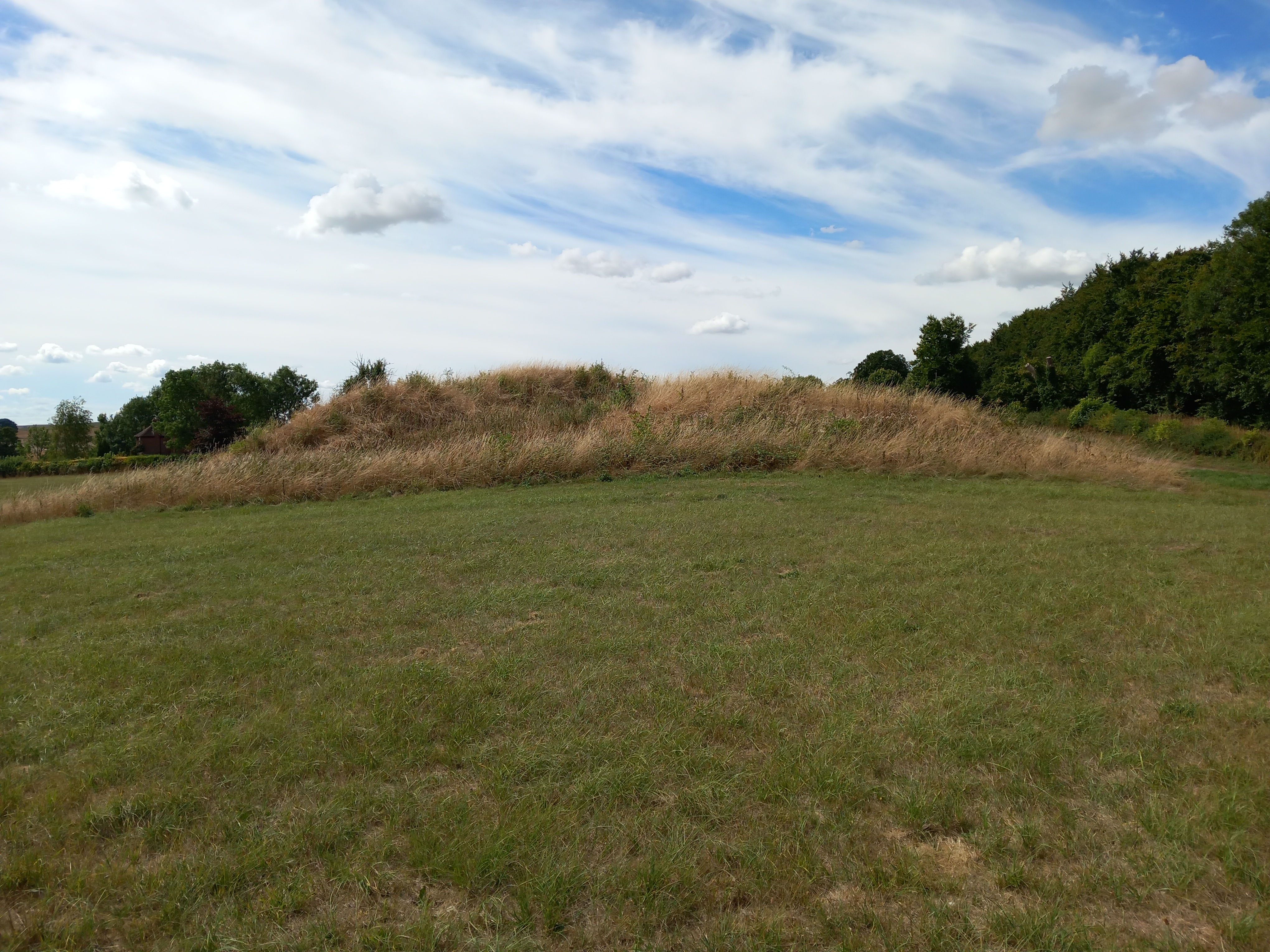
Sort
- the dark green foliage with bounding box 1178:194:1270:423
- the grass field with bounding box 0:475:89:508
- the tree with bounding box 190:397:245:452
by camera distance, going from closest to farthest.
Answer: the grass field with bounding box 0:475:89:508 < the dark green foliage with bounding box 1178:194:1270:423 < the tree with bounding box 190:397:245:452

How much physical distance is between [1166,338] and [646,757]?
112 ft

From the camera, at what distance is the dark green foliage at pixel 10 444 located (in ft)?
204

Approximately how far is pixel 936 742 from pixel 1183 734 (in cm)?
113

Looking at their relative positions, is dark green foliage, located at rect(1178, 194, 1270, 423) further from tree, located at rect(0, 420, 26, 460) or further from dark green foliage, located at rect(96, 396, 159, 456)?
tree, located at rect(0, 420, 26, 460)

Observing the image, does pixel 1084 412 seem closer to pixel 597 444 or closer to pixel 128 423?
pixel 597 444

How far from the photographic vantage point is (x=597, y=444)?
1521cm

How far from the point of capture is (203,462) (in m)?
15.0

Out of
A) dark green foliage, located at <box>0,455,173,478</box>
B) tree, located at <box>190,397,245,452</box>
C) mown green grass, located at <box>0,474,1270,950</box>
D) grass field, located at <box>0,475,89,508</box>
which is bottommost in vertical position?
mown green grass, located at <box>0,474,1270,950</box>

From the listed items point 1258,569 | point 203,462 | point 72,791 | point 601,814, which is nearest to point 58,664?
point 72,791

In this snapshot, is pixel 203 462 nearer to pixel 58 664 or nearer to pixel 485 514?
pixel 485 514

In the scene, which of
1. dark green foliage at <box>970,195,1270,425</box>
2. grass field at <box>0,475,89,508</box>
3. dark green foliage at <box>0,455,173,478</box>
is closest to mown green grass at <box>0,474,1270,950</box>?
grass field at <box>0,475,89,508</box>

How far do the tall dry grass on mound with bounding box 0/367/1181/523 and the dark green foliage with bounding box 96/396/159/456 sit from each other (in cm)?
5084

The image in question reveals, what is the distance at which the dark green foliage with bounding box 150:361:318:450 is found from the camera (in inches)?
1937

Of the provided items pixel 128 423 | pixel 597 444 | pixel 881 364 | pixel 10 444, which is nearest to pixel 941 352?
pixel 881 364
